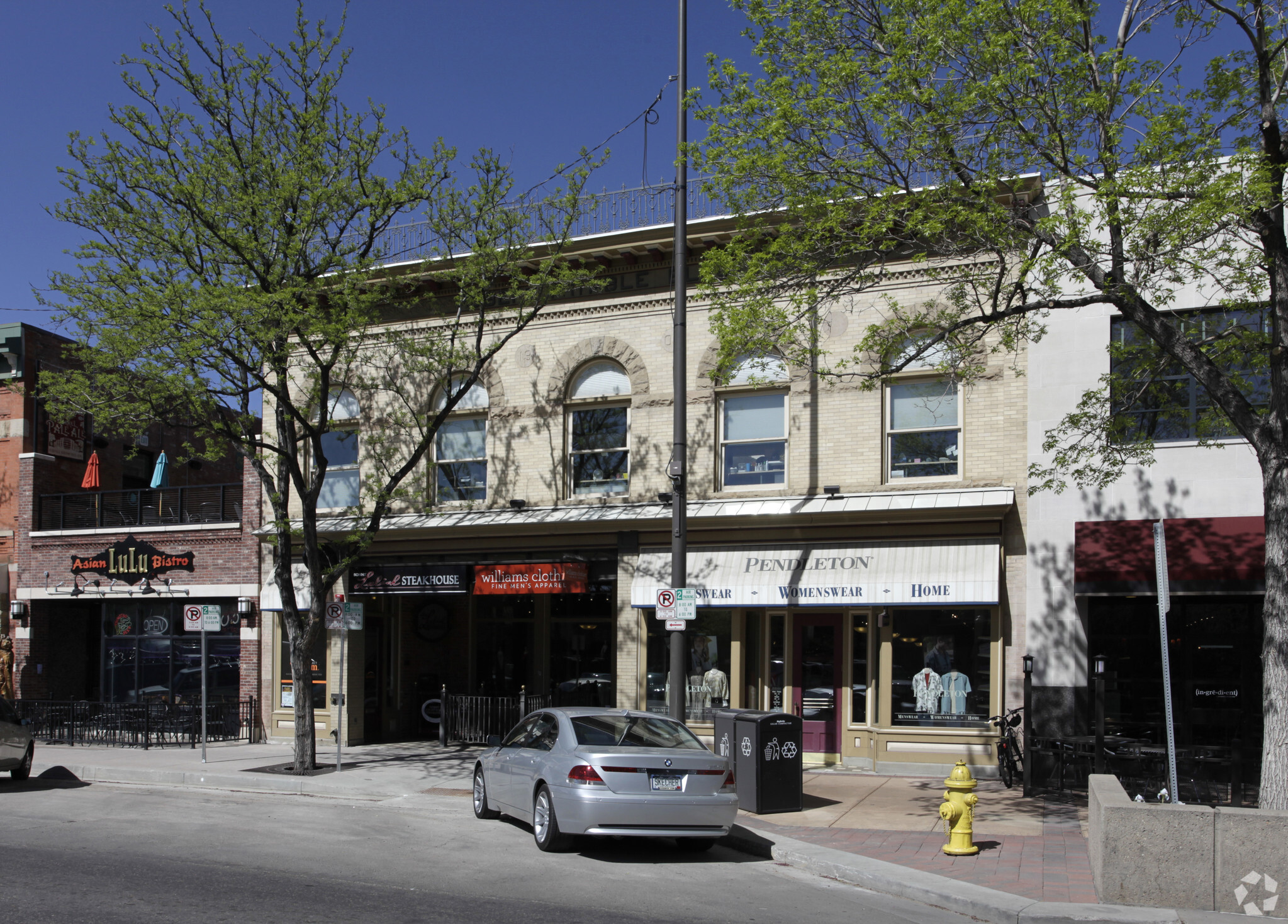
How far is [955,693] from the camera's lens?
1688 cm

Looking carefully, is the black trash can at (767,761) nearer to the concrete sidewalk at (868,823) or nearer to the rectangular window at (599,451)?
the concrete sidewalk at (868,823)

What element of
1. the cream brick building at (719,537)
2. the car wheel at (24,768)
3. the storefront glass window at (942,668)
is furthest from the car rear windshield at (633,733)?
the car wheel at (24,768)

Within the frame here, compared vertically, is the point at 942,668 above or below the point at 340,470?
below

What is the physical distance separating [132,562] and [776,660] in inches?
561

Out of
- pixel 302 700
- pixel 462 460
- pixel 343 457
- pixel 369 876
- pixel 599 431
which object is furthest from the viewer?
pixel 343 457

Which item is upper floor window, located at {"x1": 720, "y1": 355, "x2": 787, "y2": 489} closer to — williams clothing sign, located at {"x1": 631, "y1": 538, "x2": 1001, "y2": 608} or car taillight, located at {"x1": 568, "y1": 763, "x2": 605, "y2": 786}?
williams clothing sign, located at {"x1": 631, "y1": 538, "x2": 1001, "y2": 608}

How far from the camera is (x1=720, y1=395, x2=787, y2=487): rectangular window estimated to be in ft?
60.7

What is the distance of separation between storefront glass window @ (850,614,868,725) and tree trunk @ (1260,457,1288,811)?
7.97m

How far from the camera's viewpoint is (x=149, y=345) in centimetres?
1602

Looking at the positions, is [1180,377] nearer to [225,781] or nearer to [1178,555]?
[1178,555]

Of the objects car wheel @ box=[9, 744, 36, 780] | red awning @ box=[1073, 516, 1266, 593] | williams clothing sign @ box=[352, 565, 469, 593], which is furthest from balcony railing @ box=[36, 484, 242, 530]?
red awning @ box=[1073, 516, 1266, 593]

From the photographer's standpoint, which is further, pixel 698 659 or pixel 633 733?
pixel 698 659

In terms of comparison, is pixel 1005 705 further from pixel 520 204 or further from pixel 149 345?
pixel 149 345

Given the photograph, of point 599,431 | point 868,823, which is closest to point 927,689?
point 868,823
